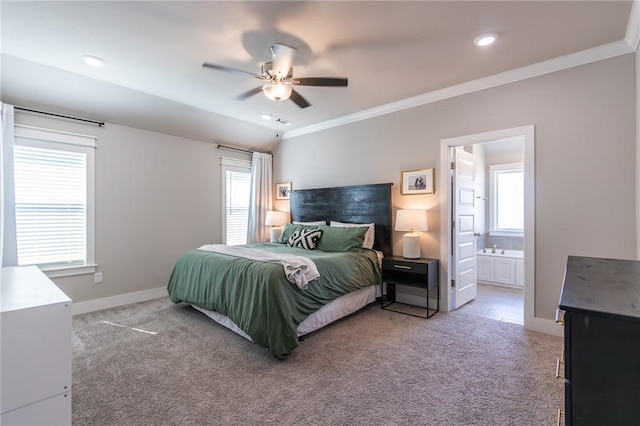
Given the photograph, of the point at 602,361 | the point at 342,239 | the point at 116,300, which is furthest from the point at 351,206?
the point at 602,361

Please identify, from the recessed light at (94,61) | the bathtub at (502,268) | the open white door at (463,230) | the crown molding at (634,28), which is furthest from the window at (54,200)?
the bathtub at (502,268)

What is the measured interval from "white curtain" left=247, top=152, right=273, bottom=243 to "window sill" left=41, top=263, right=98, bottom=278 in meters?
2.36

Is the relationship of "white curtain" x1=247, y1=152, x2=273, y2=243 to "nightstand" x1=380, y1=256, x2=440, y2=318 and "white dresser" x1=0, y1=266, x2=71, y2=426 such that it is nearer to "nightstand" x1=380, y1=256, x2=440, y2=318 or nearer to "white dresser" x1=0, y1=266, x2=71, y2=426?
"nightstand" x1=380, y1=256, x2=440, y2=318

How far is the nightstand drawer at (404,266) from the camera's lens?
3.46 meters

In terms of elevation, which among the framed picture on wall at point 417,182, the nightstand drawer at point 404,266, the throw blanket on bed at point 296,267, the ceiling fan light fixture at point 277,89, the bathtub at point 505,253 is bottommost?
the bathtub at point 505,253

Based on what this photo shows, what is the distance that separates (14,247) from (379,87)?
442 centimetres

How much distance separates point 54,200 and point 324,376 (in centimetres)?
373

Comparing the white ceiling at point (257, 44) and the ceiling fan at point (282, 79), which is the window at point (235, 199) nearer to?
the white ceiling at point (257, 44)

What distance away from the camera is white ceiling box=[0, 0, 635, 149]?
7.07 ft

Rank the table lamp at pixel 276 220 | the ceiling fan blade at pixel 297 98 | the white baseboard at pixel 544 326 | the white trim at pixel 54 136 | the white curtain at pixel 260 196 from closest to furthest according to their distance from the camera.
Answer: the ceiling fan blade at pixel 297 98, the white baseboard at pixel 544 326, the white trim at pixel 54 136, the table lamp at pixel 276 220, the white curtain at pixel 260 196

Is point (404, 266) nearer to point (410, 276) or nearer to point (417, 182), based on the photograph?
point (410, 276)

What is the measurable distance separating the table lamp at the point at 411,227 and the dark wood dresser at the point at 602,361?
2.65 meters

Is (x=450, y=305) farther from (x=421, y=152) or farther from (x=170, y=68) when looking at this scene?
(x=170, y=68)

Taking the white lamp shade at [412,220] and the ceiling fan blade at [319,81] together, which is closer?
the ceiling fan blade at [319,81]
